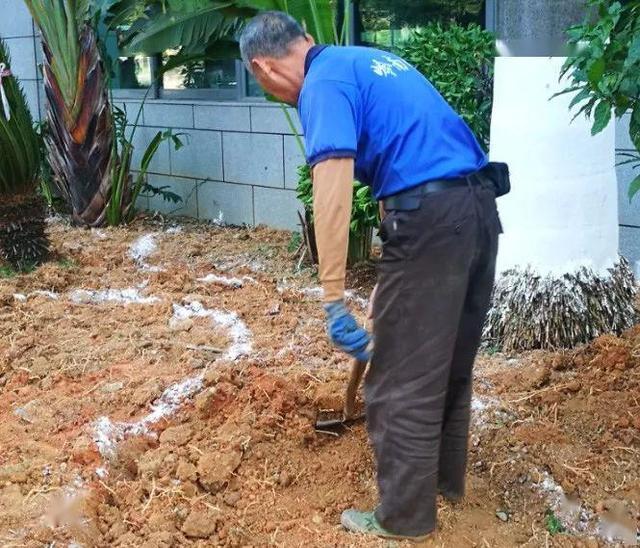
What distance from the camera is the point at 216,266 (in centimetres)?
687

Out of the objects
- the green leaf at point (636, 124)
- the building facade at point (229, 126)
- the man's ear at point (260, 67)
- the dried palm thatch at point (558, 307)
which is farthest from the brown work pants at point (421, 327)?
the building facade at point (229, 126)

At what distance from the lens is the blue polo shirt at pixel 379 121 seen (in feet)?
8.84

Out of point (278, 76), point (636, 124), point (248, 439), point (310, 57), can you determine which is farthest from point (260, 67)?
point (248, 439)

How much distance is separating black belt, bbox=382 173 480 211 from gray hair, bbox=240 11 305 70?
0.62 metres

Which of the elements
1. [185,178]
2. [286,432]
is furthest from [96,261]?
[286,432]

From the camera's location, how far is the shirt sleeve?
2666 millimetres

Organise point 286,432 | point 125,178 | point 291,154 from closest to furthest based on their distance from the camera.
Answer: point 286,432 < point 291,154 < point 125,178

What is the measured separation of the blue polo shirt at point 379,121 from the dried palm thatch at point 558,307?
5.95 ft

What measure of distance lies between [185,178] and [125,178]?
2.51ft

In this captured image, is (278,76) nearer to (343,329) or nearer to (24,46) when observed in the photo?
(343,329)

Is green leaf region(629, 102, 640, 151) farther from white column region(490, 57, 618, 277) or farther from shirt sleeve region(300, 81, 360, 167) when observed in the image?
white column region(490, 57, 618, 277)

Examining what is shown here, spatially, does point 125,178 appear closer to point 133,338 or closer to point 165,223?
point 165,223

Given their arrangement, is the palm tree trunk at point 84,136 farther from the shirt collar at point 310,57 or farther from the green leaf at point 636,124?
the green leaf at point 636,124

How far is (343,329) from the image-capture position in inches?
112
